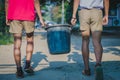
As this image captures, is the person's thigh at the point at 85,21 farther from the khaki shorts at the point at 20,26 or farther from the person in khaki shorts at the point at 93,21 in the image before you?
the khaki shorts at the point at 20,26

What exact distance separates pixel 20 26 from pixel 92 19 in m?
1.28

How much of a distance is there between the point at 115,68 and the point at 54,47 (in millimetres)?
1300

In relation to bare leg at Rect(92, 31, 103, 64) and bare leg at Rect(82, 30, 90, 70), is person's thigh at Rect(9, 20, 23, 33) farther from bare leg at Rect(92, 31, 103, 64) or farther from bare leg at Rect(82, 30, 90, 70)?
bare leg at Rect(92, 31, 103, 64)

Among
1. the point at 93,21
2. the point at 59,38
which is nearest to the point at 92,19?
the point at 93,21

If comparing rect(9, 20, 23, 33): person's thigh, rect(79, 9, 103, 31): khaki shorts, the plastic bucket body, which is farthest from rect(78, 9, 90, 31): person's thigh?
rect(9, 20, 23, 33): person's thigh

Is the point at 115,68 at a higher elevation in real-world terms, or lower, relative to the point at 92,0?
lower

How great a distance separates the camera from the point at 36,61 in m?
8.89

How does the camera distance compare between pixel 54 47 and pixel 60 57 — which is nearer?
pixel 54 47

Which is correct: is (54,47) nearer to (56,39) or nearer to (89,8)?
(56,39)

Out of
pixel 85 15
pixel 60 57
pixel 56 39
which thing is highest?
pixel 85 15

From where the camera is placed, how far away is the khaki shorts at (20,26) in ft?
21.4

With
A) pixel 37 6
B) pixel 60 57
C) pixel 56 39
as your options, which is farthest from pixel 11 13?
pixel 60 57

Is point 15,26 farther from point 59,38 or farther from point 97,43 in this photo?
point 97,43

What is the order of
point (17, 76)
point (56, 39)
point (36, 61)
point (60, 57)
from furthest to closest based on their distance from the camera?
1. point (60, 57)
2. point (36, 61)
3. point (56, 39)
4. point (17, 76)
